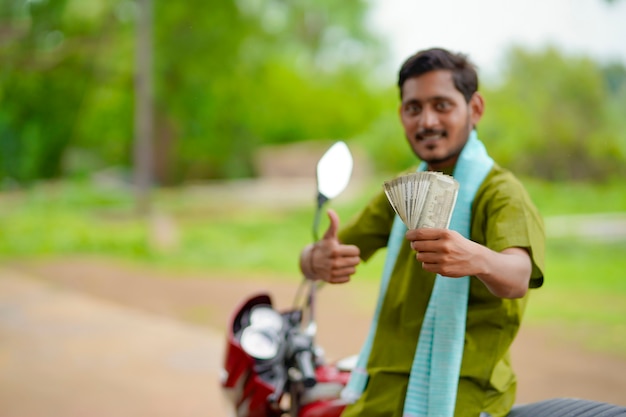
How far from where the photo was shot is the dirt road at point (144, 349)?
3.65 meters

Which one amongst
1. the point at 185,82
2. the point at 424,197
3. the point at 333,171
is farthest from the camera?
the point at 185,82

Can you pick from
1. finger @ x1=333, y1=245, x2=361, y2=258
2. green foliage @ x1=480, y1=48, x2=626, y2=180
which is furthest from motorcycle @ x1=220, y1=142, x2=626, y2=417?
green foliage @ x1=480, y1=48, x2=626, y2=180

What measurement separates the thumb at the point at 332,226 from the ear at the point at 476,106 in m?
0.30

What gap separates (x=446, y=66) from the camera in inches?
51.9

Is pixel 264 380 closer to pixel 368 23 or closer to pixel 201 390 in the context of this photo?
pixel 201 390

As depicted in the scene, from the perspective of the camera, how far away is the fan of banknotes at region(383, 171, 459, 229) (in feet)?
3.22

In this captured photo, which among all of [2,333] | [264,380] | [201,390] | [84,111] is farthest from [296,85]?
[264,380]

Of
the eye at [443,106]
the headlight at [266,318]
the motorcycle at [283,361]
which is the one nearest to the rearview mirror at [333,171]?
the motorcycle at [283,361]

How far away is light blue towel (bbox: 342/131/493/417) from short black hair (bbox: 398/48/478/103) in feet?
0.31

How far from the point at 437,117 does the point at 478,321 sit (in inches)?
14.1

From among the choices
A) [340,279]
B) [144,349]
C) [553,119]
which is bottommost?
[144,349]

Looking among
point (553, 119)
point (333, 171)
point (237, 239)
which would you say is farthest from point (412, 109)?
point (237, 239)

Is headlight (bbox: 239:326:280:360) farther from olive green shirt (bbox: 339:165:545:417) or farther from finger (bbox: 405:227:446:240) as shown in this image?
finger (bbox: 405:227:446:240)

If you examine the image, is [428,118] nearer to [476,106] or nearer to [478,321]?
[476,106]
